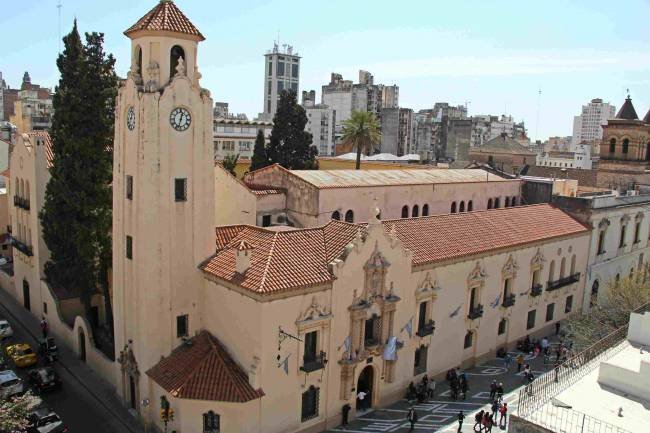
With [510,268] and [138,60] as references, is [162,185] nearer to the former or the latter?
[138,60]

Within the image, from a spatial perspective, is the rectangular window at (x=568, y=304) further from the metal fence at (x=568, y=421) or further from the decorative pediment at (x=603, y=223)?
the metal fence at (x=568, y=421)

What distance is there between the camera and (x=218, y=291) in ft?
88.9

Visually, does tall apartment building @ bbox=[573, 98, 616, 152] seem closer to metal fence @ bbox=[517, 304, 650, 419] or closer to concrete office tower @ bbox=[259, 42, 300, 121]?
concrete office tower @ bbox=[259, 42, 300, 121]

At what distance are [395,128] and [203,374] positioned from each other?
355ft

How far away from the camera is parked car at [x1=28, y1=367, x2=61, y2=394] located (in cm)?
3048

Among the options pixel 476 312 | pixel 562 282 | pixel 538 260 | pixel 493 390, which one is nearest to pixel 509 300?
pixel 476 312

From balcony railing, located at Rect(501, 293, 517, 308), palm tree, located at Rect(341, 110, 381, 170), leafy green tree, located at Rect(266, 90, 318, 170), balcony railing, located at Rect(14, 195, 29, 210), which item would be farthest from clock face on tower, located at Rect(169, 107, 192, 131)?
palm tree, located at Rect(341, 110, 381, 170)

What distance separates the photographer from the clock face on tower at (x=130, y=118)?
2653 centimetres

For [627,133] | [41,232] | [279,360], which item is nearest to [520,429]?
[279,360]

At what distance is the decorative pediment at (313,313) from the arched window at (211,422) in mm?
5284

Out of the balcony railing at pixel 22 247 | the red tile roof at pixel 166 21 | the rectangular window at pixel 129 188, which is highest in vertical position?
the red tile roof at pixel 166 21

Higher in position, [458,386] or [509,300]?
[509,300]

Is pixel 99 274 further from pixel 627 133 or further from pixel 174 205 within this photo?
pixel 627 133

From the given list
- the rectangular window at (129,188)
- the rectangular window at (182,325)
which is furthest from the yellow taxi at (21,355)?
the rectangular window at (129,188)
